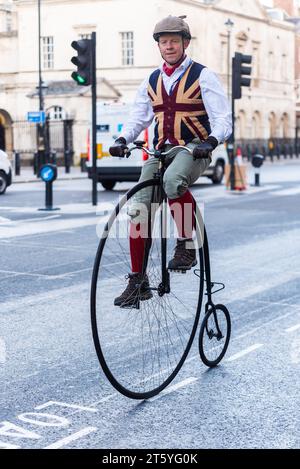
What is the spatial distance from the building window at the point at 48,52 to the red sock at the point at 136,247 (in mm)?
54017

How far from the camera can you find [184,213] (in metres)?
4.98

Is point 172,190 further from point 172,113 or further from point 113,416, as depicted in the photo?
point 113,416

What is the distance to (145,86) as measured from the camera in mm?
5090

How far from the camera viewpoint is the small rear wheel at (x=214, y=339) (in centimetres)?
536

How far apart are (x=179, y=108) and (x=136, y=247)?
32.9 inches

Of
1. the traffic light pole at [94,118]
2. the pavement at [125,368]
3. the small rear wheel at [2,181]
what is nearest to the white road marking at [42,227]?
the pavement at [125,368]

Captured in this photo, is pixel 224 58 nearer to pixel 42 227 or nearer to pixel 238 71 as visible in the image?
pixel 238 71

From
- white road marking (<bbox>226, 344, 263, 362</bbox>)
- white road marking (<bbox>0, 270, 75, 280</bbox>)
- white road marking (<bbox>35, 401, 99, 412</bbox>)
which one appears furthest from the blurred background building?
white road marking (<bbox>35, 401, 99, 412</bbox>)

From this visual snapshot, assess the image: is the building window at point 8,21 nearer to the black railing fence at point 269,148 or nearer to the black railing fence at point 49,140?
the black railing fence at point 49,140

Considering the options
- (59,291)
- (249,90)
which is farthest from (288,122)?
(59,291)

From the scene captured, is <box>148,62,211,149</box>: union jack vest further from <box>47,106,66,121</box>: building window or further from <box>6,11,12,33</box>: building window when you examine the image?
<box>6,11,12,33</box>: building window

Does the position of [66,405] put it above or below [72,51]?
below

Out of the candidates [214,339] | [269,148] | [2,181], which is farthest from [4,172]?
[269,148]
